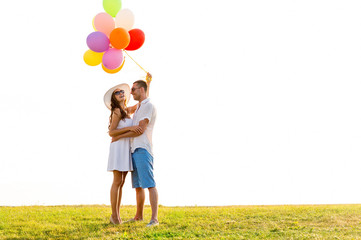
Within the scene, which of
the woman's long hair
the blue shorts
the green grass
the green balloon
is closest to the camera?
the green grass

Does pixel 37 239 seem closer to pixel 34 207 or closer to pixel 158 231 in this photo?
pixel 158 231

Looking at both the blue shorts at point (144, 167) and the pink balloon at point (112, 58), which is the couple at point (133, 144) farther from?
the pink balloon at point (112, 58)

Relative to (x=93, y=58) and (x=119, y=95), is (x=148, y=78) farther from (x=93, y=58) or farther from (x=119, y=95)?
(x=93, y=58)

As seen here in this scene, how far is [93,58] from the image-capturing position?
898 centimetres

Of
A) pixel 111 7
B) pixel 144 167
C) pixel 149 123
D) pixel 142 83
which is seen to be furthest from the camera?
pixel 111 7

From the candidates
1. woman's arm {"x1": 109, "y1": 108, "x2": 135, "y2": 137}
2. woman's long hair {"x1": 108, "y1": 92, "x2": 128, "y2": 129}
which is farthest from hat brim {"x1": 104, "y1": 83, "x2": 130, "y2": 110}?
woman's arm {"x1": 109, "y1": 108, "x2": 135, "y2": 137}

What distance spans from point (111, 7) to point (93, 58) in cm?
115

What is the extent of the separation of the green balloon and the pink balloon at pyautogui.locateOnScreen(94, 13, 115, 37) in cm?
22

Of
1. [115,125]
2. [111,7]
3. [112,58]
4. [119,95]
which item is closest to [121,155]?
[115,125]

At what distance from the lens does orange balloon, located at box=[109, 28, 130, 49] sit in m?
8.49

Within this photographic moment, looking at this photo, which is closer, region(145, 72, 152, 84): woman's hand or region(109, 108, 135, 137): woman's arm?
region(109, 108, 135, 137): woman's arm

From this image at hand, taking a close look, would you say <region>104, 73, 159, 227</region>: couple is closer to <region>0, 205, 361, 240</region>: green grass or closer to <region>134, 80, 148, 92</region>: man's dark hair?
<region>134, 80, 148, 92</region>: man's dark hair

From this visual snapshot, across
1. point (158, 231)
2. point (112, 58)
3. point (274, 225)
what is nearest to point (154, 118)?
point (112, 58)

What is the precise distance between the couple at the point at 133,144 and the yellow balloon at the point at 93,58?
0.86 meters
